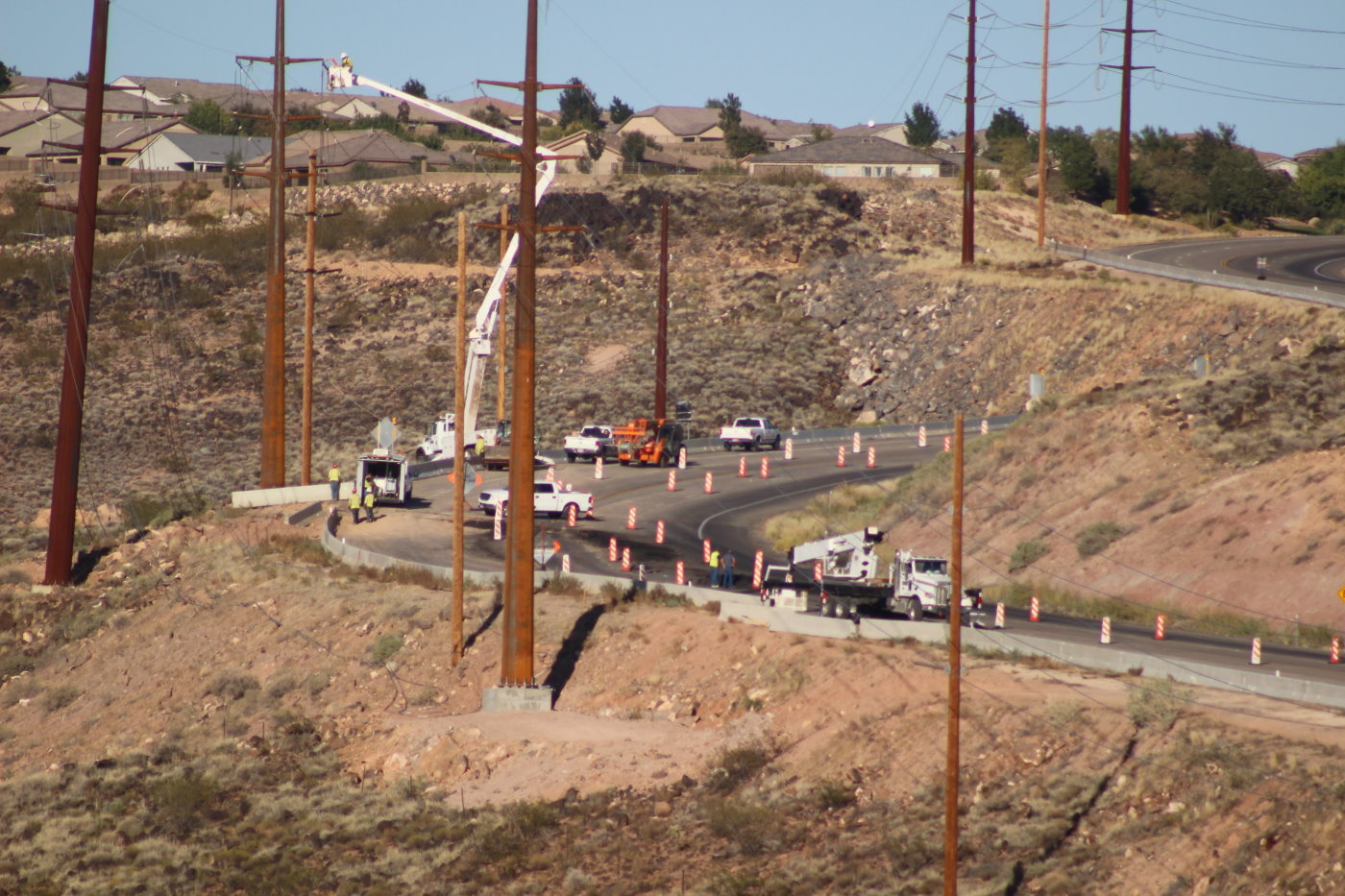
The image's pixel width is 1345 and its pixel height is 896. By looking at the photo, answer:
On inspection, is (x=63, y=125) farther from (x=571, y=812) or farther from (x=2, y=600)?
(x=571, y=812)

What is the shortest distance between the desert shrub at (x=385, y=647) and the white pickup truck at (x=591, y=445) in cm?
2762

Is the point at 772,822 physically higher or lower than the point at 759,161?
lower

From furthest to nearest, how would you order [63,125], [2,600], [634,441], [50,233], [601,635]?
1. [63,125]
2. [50,233]
3. [634,441]
4. [2,600]
5. [601,635]

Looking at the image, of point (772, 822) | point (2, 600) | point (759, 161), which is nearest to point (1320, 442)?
point (772, 822)

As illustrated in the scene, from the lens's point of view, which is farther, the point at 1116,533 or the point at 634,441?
the point at 634,441

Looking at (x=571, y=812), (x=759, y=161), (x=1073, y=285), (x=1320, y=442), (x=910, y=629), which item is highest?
(x=759, y=161)

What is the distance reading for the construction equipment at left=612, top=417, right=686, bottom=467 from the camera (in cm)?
6303

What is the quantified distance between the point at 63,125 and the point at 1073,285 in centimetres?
10004

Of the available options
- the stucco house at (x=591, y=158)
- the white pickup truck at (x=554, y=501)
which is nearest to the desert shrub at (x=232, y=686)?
the white pickup truck at (x=554, y=501)

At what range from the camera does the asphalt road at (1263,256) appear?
80562 mm

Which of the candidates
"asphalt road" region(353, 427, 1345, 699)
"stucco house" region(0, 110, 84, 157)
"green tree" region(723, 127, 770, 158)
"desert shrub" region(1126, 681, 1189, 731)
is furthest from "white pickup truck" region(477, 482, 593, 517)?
"green tree" region(723, 127, 770, 158)

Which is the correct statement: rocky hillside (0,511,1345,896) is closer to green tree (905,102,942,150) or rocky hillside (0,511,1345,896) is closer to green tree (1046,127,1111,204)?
green tree (1046,127,1111,204)

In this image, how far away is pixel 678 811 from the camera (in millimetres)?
27031

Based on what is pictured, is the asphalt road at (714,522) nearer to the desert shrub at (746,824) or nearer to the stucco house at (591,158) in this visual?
the desert shrub at (746,824)
